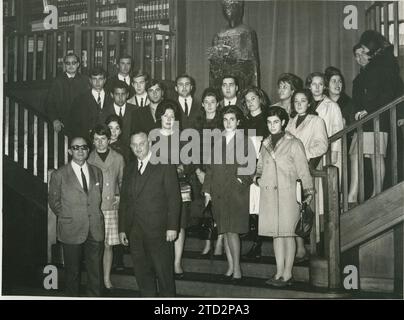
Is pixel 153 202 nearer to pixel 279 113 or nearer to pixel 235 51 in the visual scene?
pixel 279 113

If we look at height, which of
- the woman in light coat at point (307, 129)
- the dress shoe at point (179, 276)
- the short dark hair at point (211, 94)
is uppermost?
the short dark hair at point (211, 94)

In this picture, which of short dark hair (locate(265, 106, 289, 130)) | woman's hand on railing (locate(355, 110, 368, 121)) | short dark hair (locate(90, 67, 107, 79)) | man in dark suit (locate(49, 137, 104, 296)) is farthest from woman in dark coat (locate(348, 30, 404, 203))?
short dark hair (locate(90, 67, 107, 79))

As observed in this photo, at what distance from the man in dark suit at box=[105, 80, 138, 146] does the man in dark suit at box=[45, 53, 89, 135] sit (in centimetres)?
27

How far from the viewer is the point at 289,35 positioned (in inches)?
177

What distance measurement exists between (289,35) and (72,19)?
69.2 inches

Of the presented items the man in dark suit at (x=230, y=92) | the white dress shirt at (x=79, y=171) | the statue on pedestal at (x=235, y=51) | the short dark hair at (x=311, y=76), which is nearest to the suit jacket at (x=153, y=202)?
the white dress shirt at (x=79, y=171)

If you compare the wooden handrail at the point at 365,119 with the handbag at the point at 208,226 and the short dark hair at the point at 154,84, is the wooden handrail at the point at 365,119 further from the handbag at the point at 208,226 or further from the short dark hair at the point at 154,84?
the short dark hair at the point at 154,84

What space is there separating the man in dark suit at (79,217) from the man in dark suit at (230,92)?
3.35ft

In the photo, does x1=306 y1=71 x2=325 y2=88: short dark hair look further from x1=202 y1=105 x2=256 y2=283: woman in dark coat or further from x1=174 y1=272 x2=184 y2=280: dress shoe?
x1=174 y1=272 x2=184 y2=280: dress shoe

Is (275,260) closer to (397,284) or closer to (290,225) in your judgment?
(290,225)

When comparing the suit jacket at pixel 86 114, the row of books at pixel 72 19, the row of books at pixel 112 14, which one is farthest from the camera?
the row of books at pixel 112 14

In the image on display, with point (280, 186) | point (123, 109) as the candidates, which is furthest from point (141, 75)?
point (280, 186)

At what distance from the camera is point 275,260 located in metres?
3.76

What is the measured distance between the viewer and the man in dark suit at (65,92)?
4.30 metres
